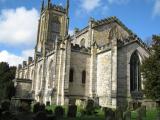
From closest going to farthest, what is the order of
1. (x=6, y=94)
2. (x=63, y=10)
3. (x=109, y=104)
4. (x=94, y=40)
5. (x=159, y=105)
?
(x=159, y=105)
(x=109, y=104)
(x=94, y=40)
(x=6, y=94)
(x=63, y=10)

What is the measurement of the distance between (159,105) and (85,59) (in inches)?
514

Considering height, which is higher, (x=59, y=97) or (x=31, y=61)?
(x=31, y=61)

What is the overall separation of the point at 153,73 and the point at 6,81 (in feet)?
123

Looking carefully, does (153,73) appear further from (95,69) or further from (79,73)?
(79,73)

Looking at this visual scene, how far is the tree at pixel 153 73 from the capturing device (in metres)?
28.3

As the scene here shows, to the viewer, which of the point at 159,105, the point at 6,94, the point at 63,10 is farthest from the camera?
the point at 63,10

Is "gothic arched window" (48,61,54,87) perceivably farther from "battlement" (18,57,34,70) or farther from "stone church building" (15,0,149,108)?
"battlement" (18,57,34,70)

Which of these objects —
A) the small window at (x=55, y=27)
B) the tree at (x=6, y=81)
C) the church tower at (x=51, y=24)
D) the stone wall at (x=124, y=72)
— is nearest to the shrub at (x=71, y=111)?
the stone wall at (x=124, y=72)

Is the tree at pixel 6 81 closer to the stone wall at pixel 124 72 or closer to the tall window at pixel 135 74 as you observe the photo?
the stone wall at pixel 124 72

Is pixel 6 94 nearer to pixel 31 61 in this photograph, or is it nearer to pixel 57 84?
pixel 31 61

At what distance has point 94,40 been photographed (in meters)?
42.5

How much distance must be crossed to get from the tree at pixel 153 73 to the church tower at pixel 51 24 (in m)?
31.9

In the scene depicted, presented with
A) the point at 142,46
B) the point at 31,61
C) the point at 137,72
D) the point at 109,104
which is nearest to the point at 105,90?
the point at 109,104

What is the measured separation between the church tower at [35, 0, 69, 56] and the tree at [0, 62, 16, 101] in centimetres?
988
